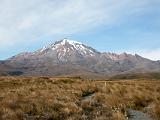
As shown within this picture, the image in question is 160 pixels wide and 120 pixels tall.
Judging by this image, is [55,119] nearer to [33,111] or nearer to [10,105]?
[33,111]

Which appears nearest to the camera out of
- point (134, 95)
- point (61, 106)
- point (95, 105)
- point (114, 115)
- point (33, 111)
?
point (114, 115)

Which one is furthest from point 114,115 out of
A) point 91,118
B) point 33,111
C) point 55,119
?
point 33,111

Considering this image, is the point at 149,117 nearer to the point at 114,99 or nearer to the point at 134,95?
the point at 114,99

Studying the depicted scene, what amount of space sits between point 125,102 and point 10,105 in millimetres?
6725

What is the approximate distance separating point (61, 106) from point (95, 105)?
2561 millimetres

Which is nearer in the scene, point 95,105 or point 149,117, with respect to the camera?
point 149,117

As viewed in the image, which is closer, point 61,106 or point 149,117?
point 149,117

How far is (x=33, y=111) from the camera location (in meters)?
16.8

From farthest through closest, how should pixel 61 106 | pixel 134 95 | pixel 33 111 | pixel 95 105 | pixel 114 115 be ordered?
pixel 134 95 < pixel 95 105 < pixel 61 106 < pixel 33 111 < pixel 114 115

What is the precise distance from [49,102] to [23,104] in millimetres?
1822

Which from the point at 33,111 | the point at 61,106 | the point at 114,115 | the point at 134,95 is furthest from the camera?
the point at 134,95

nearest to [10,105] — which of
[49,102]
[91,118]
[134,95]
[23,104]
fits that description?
[23,104]

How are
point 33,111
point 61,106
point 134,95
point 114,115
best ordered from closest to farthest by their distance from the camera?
point 114,115 → point 33,111 → point 61,106 → point 134,95

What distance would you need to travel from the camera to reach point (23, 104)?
1770 centimetres
